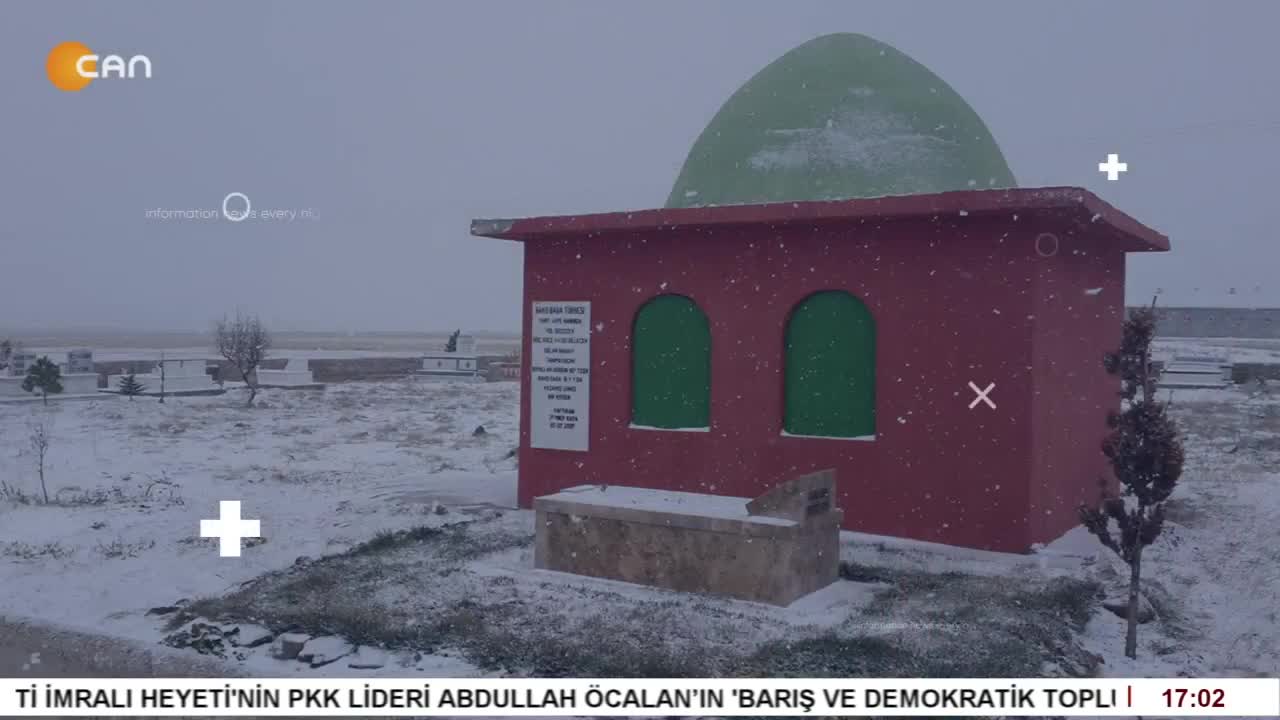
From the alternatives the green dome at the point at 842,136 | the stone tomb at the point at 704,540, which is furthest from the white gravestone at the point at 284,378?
the stone tomb at the point at 704,540

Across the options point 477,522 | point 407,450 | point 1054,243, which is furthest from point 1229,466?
point 407,450

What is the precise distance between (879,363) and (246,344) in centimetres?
2558

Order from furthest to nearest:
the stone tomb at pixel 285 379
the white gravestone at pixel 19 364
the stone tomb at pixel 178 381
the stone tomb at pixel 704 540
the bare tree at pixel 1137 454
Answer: the stone tomb at pixel 285 379, the white gravestone at pixel 19 364, the stone tomb at pixel 178 381, the stone tomb at pixel 704 540, the bare tree at pixel 1137 454

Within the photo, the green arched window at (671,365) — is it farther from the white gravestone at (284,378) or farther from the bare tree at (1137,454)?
the white gravestone at (284,378)

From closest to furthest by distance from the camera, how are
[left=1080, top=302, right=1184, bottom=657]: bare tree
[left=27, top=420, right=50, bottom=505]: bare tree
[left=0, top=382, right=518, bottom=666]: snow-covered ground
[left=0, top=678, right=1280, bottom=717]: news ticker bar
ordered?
1. [left=0, top=678, right=1280, bottom=717]: news ticker bar
2. [left=1080, top=302, right=1184, bottom=657]: bare tree
3. [left=0, top=382, right=518, bottom=666]: snow-covered ground
4. [left=27, top=420, right=50, bottom=505]: bare tree

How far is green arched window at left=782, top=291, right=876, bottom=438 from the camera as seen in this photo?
11070 mm

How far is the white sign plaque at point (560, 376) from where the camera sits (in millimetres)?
12688

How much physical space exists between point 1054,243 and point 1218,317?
3495 inches

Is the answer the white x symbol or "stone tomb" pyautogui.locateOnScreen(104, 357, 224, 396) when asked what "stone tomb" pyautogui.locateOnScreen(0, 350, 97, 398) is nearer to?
"stone tomb" pyautogui.locateOnScreen(104, 357, 224, 396)

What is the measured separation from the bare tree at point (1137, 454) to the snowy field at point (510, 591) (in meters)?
0.81

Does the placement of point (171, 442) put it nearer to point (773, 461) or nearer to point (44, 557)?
point (44, 557)

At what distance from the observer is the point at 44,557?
10.3 metres

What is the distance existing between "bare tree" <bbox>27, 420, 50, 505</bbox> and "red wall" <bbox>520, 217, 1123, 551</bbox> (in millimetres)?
7908

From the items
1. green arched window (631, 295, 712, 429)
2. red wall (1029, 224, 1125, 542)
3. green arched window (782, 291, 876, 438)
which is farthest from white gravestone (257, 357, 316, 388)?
red wall (1029, 224, 1125, 542)
